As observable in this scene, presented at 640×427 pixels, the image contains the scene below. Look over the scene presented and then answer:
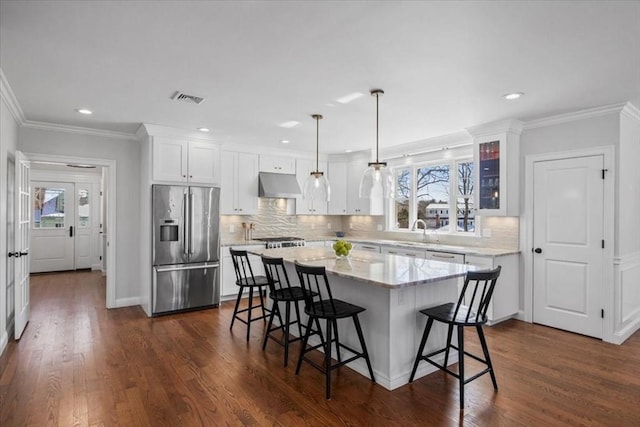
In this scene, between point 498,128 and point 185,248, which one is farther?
point 185,248

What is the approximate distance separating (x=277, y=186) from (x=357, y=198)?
1.61 meters

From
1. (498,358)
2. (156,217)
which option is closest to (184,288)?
(156,217)

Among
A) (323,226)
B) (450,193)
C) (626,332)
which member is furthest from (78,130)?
(626,332)

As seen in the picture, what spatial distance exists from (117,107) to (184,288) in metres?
2.45

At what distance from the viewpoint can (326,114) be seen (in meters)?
4.18

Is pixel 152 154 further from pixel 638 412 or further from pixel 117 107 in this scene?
pixel 638 412

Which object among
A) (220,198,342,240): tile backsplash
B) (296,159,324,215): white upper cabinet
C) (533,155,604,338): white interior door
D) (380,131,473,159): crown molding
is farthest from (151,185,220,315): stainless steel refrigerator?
(533,155,604,338): white interior door

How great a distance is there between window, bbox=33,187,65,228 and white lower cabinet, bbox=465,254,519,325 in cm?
870

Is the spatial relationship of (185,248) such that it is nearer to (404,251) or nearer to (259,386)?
(259,386)

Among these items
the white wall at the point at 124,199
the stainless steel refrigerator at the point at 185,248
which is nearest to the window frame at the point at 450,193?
the stainless steel refrigerator at the point at 185,248

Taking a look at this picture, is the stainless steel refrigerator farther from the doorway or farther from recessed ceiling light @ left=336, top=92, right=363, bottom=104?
the doorway

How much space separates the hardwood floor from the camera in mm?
2436

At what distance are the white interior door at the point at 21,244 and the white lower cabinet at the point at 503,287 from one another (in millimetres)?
5123

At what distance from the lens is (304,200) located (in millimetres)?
6707
